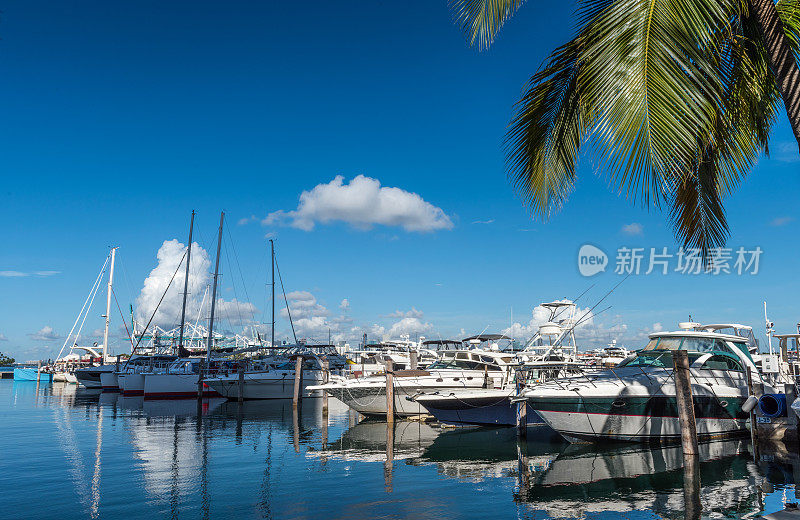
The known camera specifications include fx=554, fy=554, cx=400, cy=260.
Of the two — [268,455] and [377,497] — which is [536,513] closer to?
[377,497]

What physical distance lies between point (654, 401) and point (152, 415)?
26.8 m

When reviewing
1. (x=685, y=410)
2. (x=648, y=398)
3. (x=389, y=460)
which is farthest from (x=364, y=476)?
(x=648, y=398)

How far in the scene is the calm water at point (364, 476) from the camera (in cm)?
1162

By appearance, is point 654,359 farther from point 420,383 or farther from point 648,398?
point 420,383

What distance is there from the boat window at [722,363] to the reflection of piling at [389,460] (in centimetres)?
1103

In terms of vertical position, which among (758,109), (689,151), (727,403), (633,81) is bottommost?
(727,403)

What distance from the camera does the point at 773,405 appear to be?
692 inches

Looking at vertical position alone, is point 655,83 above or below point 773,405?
above

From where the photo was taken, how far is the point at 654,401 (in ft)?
58.6

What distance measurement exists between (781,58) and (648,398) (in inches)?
536

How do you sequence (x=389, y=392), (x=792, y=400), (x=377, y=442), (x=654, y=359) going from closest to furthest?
(x=792, y=400) → (x=654, y=359) → (x=377, y=442) → (x=389, y=392)

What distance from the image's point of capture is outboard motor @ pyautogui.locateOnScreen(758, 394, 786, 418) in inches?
684

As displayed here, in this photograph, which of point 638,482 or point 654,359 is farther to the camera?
point 654,359

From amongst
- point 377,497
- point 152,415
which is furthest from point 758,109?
point 152,415
